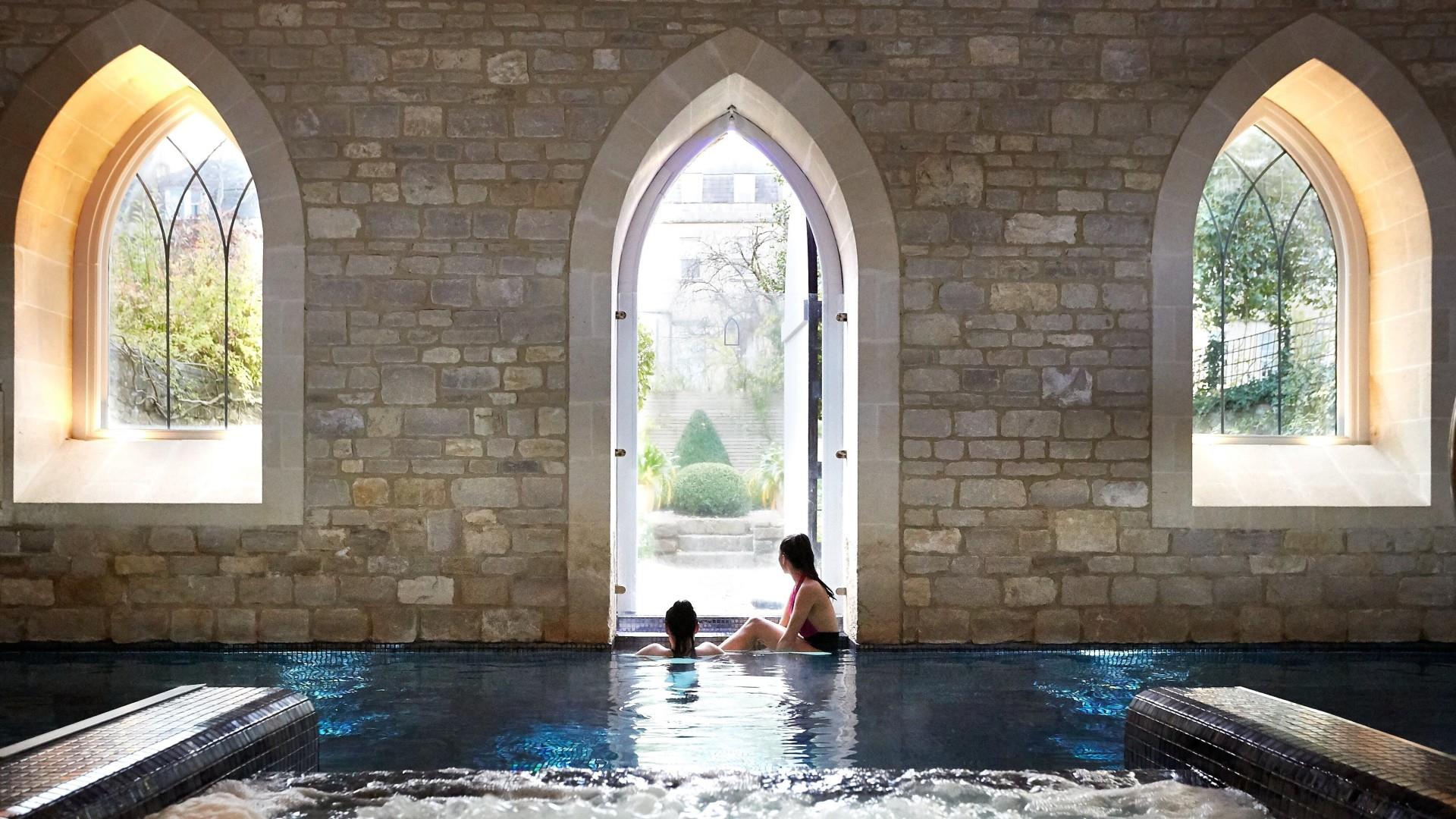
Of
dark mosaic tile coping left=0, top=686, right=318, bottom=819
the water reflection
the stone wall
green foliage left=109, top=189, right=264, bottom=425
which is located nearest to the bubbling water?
dark mosaic tile coping left=0, top=686, right=318, bottom=819

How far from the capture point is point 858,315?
18.5 ft

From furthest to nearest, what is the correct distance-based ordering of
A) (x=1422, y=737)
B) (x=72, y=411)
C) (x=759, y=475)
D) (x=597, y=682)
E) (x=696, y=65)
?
(x=759, y=475) < (x=72, y=411) < (x=696, y=65) < (x=597, y=682) < (x=1422, y=737)

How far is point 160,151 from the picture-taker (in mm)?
6184

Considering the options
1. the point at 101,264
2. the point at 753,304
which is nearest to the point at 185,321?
the point at 101,264

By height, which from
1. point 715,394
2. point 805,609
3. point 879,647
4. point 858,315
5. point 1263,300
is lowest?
point 879,647

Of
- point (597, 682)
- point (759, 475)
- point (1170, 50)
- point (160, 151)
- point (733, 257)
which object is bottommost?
point (597, 682)

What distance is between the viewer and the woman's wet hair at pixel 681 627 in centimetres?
513

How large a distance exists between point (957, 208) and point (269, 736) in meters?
4.21

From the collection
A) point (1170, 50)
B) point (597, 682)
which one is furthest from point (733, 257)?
point (597, 682)

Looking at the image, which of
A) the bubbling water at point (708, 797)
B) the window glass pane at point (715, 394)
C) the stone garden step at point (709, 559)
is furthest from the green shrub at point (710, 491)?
the bubbling water at point (708, 797)

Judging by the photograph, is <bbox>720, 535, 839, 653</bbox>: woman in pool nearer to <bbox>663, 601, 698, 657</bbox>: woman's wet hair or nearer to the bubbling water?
<bbox>663, 601, 698, 657</bbox>: woman's wet hair

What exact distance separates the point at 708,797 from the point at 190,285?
5073mm

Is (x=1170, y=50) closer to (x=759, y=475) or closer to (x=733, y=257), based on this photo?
(x=733, y=257)

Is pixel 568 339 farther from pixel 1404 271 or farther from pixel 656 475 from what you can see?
pixel 1404 271
